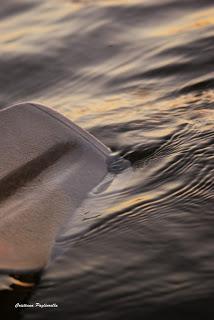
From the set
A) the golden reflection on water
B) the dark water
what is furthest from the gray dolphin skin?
the golden reflection on water

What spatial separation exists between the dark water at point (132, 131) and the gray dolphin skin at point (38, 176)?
8cm

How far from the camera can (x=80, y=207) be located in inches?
114

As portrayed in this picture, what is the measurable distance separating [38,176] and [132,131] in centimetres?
74

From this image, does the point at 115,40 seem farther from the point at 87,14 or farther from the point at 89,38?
the point at 87,14

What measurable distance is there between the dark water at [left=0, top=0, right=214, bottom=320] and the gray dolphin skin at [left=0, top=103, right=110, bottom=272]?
76 mm

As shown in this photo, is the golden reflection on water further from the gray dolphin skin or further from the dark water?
the gray dolphin skin

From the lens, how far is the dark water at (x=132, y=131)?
2.38 meters

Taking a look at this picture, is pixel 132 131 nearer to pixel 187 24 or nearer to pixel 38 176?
pixel 38 176

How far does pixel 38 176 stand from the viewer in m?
3.01

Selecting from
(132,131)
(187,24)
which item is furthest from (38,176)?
(187,24)

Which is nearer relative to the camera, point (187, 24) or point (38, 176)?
point (38, 176)

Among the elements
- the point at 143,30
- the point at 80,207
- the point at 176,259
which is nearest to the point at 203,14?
the point at 143,30

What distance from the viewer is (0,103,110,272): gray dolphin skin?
103 inches

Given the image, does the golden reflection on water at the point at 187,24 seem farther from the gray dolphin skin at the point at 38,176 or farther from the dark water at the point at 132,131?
the gray dolphin skin at the point at 38,176
